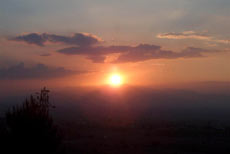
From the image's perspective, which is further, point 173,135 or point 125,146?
point 173,135

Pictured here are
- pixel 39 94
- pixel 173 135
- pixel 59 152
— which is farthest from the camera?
pixel 173 135

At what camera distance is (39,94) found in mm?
22906

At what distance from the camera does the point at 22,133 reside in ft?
61.8

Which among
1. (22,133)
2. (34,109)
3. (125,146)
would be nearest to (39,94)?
(34,109)

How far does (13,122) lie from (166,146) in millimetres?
19827

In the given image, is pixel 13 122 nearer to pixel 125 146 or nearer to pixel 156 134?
pixel 125 146

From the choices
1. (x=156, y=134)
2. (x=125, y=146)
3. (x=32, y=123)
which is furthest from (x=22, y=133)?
(x=156, y=134)

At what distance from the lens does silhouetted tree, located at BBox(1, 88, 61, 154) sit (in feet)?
61.2

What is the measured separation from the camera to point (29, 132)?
741 inches

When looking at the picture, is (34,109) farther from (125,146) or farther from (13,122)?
(125,146)

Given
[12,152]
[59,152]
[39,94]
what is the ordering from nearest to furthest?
1. [12,152]
2. [59,152]
3. [39,94]

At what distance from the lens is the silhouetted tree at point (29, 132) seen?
61.2 ft

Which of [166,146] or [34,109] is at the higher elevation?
[34,109]

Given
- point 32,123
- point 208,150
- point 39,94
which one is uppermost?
point 39,94
